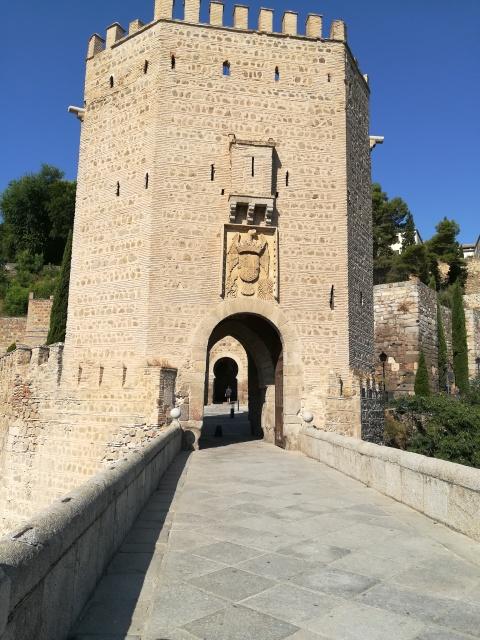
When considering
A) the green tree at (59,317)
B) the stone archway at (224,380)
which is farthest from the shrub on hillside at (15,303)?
the green tree at (59,317)

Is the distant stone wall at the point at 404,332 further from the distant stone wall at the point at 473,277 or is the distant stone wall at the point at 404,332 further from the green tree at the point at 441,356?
the distant stone wall at the point at 473,277

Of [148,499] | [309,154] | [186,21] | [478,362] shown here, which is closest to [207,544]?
[148,499]

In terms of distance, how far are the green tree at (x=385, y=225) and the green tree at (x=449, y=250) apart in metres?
2.88

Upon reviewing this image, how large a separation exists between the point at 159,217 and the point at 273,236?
2.75 meters

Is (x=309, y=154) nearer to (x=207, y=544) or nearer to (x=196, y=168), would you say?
(x=196, y=168)

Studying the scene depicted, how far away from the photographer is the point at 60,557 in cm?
246

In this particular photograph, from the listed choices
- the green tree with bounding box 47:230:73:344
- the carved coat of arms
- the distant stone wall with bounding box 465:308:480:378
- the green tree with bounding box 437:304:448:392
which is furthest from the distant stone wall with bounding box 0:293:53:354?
the distant stone wall with bounding box 465:308:480:378

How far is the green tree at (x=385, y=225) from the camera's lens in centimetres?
4001

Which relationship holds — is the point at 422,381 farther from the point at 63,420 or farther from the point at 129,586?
the point at 129,586

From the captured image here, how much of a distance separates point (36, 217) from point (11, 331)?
49.1 ft

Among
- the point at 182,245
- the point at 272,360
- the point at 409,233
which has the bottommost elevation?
the point at 272,360

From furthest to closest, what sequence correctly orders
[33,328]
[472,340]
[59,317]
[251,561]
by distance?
1. [33,328]
2. [472,340]
3. [59,317]
4. [251,561]

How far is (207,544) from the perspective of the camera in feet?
13.7

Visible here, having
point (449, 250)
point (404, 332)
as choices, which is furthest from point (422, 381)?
point (449, 250)
